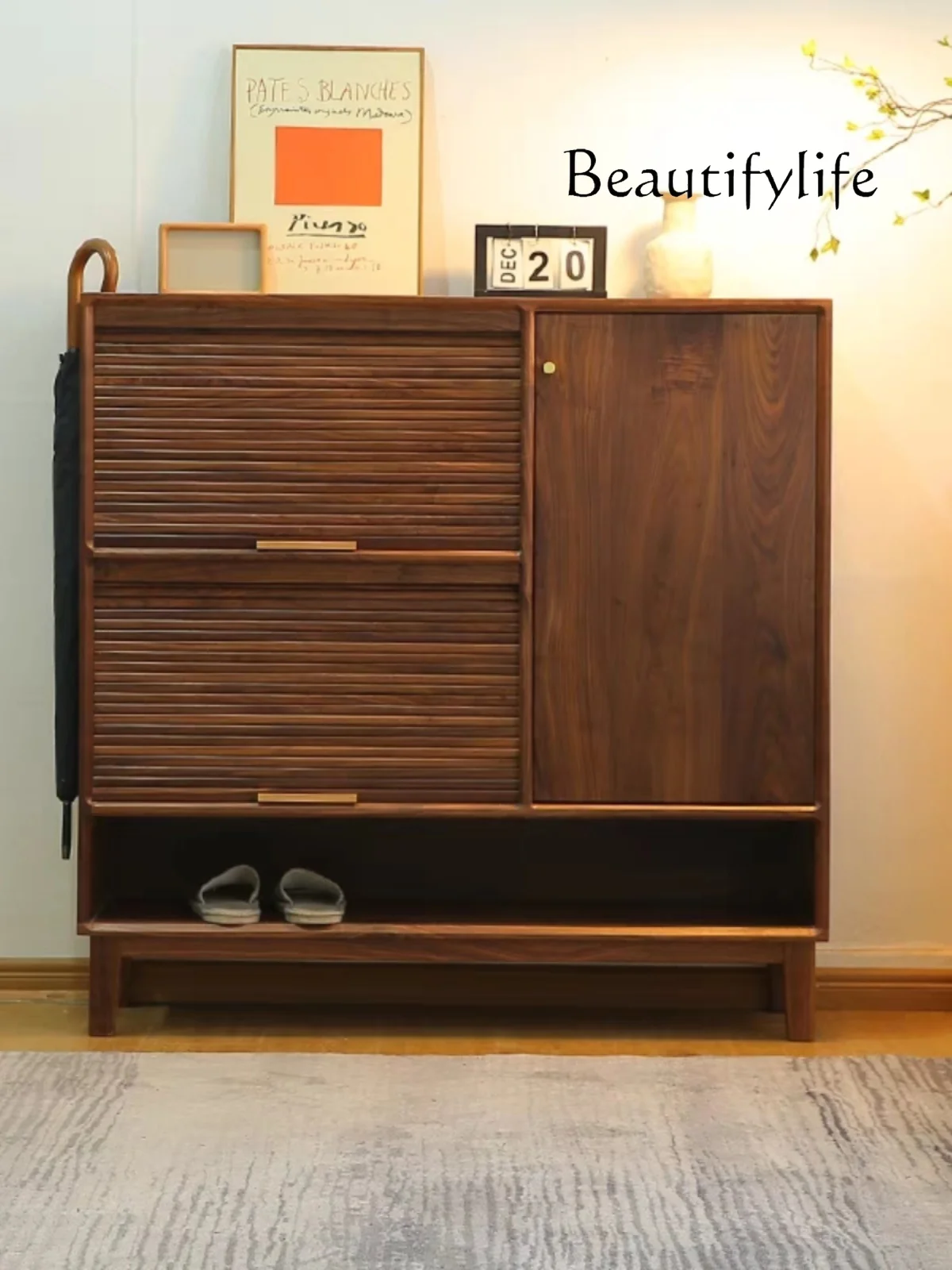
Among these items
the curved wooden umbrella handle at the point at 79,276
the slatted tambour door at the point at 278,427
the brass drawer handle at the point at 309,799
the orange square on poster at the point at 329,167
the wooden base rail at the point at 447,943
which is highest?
the orange square on poster at the point at 329,167

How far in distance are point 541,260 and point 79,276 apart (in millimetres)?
878

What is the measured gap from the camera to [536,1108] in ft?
8.41

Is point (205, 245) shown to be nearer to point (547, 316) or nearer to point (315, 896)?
point (547, 316)

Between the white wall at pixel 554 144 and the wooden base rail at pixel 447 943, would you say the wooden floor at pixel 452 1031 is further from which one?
the white wall at pixel 554 144

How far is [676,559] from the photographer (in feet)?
9.57

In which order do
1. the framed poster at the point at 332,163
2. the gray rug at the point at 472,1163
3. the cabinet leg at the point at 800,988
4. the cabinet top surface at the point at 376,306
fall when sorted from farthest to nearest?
the framed poster at the point at 332,163
the cabinet leg at the point at 800,988
the cabinet top surface at the point at 376,306
the gray rug at the point at 472,1163

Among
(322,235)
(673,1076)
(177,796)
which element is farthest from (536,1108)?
(322,235)

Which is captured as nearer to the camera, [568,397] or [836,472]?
[568,397]

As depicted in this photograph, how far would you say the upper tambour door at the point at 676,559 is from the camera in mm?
2898

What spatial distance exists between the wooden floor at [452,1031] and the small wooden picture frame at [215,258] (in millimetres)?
1402

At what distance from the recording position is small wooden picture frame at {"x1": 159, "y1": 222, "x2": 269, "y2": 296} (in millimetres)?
3037

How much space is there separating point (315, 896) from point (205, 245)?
1.28 metres

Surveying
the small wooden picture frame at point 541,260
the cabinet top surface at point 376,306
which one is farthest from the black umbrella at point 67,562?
the small wooden picture frame at point 541,260

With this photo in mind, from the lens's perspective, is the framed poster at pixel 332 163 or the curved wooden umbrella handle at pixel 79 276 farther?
the framed poster at pixel 332 163
